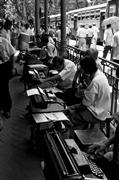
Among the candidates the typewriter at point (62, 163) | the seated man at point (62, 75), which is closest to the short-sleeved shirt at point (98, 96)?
the seated man at point (62, 75)

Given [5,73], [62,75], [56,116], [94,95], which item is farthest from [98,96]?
[5,73]

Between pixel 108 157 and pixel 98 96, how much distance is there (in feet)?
4.64

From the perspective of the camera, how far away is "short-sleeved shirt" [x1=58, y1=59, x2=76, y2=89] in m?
5.82

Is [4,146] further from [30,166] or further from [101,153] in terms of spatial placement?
[101,153]

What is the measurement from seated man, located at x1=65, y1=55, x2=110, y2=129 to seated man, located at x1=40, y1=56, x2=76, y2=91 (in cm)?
149

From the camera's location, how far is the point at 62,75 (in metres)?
5.81

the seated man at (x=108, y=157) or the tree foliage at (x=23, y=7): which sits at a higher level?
the tree foliage at (x=23, y=7)

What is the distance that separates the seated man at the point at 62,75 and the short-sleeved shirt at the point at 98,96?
60.7 inches

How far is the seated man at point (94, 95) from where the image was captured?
4156 millimetres

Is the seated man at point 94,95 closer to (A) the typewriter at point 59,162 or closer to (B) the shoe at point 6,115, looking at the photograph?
(A) the typewriter at point 59,162

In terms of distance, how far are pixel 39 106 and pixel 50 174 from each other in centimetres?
188

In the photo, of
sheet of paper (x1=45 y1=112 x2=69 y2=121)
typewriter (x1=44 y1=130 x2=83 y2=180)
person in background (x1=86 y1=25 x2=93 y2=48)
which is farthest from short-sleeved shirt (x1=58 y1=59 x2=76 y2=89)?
person in background (x1=86 y1=25 x2=93 y2=48)

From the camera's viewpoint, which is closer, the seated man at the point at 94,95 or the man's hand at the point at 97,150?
the man's hand at the point at 97,150

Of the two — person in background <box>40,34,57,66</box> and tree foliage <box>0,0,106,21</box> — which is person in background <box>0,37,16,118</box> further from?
tree foliage <box>0,0,106,21</box>
